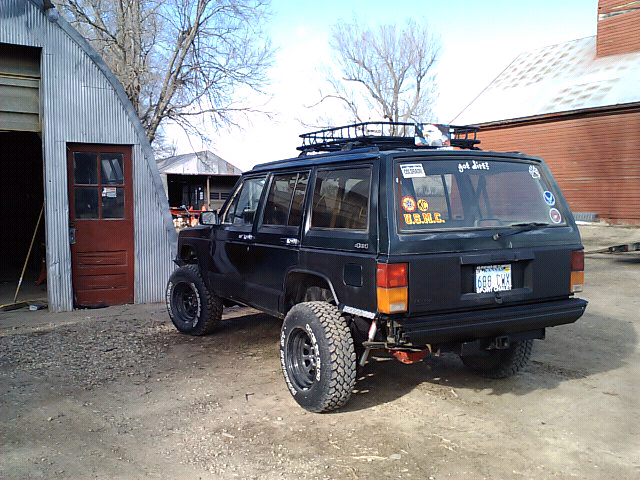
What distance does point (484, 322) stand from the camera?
402cm

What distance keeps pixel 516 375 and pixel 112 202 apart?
6.38 metres

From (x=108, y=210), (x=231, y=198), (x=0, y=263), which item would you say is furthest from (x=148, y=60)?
(x=231, y=198)

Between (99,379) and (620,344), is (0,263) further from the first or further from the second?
(620,344)

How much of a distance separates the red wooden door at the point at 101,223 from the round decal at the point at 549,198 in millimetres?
6398

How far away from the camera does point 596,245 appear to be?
16266 millimetres

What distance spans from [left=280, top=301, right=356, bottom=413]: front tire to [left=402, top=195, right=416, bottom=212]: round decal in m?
0.99

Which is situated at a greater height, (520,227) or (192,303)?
(520,227)

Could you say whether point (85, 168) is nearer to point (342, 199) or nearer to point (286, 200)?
point (286, 200)

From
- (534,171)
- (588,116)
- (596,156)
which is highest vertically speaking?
(588,116)

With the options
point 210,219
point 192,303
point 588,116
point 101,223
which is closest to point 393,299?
point 210,219

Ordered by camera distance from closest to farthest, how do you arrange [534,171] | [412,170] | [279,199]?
[412,170]
[534,171]
[279,199]

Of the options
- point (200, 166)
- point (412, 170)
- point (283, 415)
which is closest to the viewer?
point (412, 170)

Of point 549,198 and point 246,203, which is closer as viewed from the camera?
point 549,198

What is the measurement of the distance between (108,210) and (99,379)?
4.04 meters
